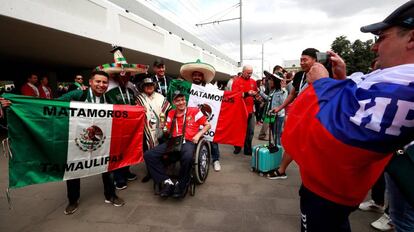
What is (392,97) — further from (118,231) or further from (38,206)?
(38,206)

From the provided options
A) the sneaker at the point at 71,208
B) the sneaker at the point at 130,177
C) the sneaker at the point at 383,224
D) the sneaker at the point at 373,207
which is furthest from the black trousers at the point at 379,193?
the sneaker at the point at 71,208

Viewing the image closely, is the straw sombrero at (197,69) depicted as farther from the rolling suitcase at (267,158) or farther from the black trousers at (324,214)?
the black trousers at (324,214)

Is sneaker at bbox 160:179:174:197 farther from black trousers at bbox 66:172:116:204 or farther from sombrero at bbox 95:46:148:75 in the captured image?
sombrero at bbox 95:46:148:75

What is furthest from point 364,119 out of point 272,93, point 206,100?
point 272,93

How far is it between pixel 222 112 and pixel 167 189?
6.02 feet

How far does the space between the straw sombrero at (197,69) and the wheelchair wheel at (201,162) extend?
4.29 feet

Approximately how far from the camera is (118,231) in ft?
Answer: 7.51

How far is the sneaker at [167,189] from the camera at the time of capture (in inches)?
110

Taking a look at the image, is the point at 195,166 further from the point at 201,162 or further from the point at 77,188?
the point at 77,188

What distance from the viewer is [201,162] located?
128 inches

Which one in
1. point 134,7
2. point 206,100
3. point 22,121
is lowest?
point 22,121

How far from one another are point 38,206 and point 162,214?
1.52 meters

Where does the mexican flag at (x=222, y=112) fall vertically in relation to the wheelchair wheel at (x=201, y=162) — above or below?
above

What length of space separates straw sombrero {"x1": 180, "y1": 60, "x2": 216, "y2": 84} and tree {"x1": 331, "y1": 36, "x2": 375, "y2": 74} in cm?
2584
